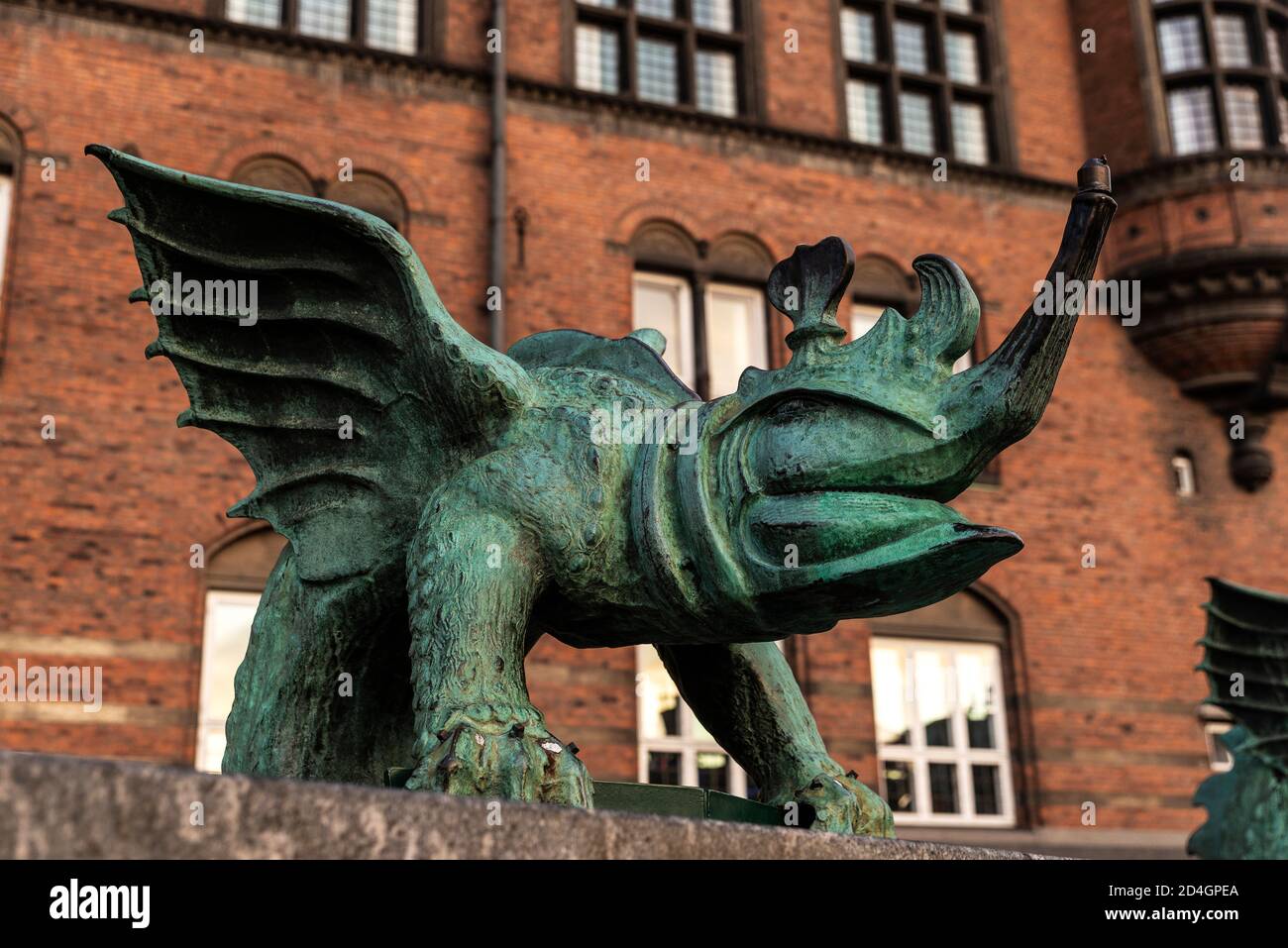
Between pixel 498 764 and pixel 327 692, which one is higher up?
pixel 327 692

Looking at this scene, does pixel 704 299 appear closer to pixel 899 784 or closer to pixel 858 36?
A: pixel 858 36

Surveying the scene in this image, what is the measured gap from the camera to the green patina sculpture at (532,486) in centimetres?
242

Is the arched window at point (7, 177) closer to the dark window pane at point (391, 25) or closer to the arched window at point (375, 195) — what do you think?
the arched window at point (375, 195)

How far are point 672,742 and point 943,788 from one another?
2.82 metres

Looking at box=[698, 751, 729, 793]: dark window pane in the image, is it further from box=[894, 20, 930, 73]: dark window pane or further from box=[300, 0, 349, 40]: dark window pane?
box=[894, 20, 930, 73]: dark window pane

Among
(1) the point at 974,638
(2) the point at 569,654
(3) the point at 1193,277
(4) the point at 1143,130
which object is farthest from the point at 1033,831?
(4) the point at 1143,130

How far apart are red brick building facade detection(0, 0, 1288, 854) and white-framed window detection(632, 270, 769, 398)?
0.04 m

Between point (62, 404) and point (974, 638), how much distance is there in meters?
8.66

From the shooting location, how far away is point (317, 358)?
3.04 metres

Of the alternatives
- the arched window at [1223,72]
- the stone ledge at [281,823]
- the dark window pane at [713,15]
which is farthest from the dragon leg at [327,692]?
the arched window at [1223,72]

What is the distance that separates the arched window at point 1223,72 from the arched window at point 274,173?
968 cm

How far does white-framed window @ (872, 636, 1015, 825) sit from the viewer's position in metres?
13.0

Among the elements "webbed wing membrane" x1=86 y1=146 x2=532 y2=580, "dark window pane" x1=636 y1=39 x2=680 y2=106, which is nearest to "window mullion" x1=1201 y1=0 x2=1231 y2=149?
"dark window pane" x1=636 y1=39 x2=680 y2=106

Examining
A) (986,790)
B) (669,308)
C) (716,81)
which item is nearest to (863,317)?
(669,308)
